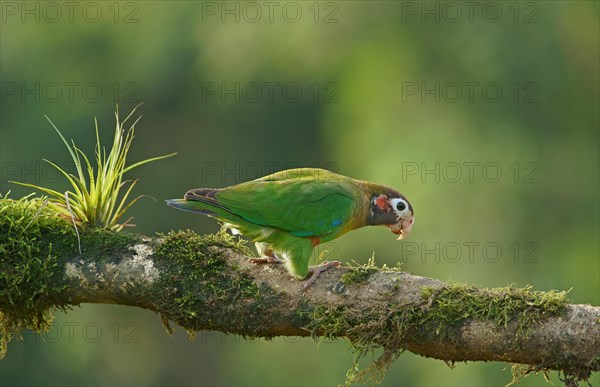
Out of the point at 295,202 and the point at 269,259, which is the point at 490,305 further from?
the point at 295,202

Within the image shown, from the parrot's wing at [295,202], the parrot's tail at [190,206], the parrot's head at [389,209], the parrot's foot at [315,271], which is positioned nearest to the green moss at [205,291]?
the parrot's foot at [315,271]

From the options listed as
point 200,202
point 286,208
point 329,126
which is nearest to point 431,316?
point 286,208

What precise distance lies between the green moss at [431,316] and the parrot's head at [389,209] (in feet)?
6.51

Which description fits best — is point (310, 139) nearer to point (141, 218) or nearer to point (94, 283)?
point (141, 218)

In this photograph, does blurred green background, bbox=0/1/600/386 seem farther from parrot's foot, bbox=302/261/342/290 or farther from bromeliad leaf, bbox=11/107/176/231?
bromeliad leaf, bbox=11/107/176/231

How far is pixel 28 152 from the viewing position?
2428cm

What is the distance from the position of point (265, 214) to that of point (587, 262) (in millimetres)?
10275

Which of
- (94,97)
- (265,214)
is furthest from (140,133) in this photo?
(265,214)

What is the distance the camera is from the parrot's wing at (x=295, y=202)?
7207mm

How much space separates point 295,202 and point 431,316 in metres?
1.76

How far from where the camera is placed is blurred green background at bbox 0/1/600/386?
57.5ft

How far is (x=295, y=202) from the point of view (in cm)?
732

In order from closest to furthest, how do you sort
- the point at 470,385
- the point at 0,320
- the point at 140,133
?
the point at 0,320
the point at 470,385
the point at 140,133

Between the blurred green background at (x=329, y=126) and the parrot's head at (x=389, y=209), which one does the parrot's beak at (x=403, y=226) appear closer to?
the parrot's head at (x=389, y=209)
